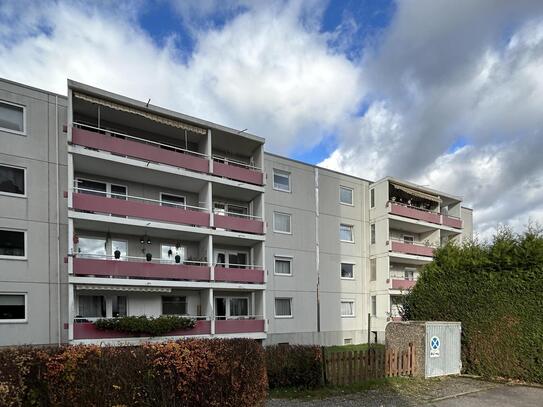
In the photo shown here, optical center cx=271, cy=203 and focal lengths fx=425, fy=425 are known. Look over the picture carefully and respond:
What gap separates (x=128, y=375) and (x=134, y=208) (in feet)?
48.5

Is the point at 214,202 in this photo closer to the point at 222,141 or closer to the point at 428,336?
the point at 222,141

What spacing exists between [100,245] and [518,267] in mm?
17589

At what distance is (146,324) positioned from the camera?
18719mm

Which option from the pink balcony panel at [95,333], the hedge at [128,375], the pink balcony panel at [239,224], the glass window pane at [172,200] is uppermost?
the glass window pane at [172,200]

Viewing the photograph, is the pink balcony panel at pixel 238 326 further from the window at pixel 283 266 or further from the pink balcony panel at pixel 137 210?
the pink balcony panel at pixel 137 210

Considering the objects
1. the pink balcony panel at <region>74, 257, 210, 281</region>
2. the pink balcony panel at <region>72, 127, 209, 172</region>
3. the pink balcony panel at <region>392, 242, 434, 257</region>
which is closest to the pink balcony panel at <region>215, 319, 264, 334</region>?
the pink balcony panel at <region>74, 257, 210, 281</region>

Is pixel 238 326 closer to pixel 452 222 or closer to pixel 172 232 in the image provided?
pixel 172 232

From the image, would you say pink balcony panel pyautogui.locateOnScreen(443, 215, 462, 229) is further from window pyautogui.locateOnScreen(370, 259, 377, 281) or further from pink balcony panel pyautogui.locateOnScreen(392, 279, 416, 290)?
window pyautogui.locateOnScreen(370, 259, 377, 281)

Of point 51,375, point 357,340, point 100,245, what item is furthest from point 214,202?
point 51,375

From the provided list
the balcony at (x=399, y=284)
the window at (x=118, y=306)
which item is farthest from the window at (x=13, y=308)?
the balcony at (x=399, y=284)

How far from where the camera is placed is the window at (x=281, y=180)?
90.9 feet

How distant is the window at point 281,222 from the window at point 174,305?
301 inches

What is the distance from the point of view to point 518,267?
13.6m

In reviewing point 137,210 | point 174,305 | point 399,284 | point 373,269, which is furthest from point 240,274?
point 399,284
